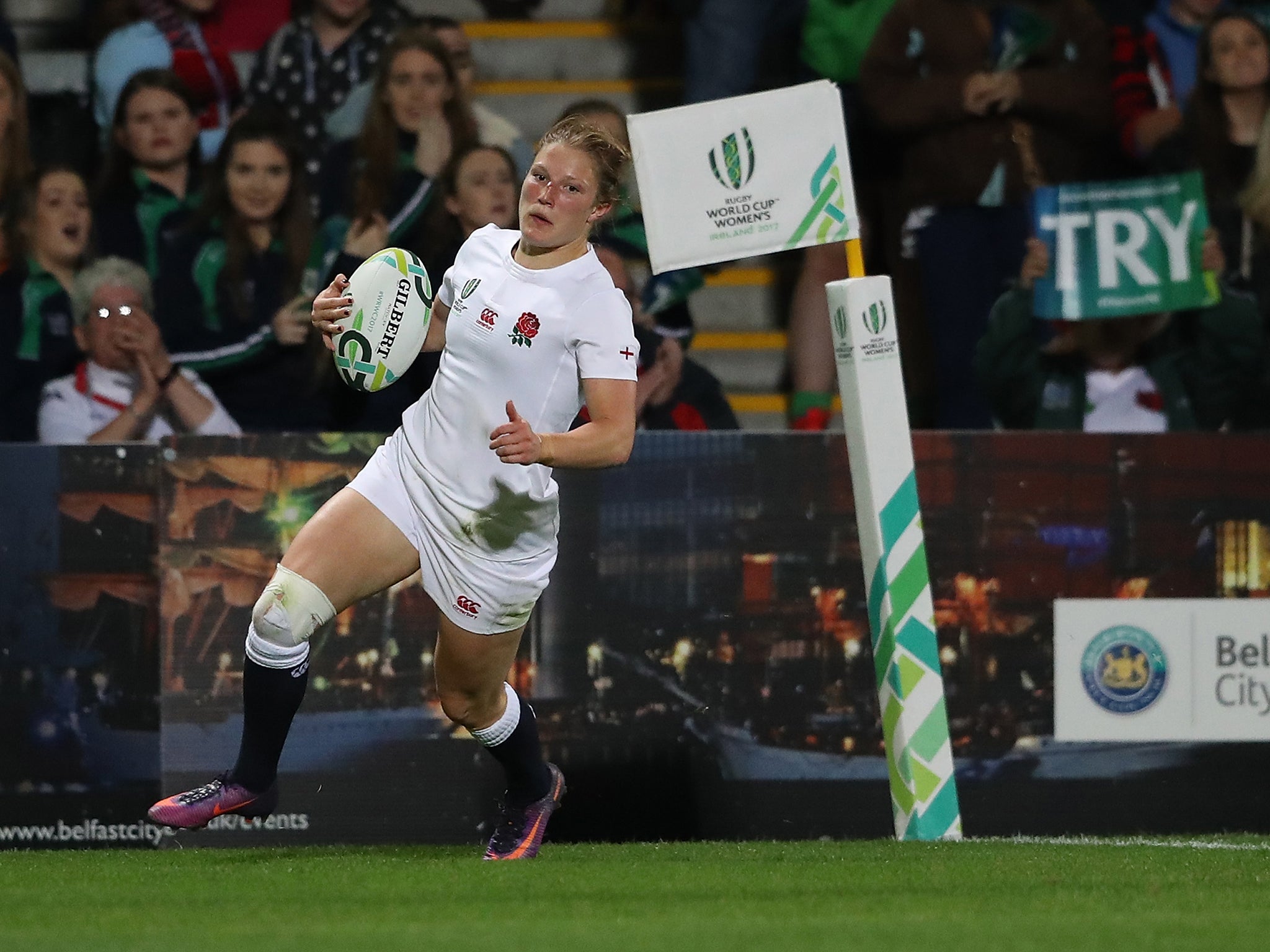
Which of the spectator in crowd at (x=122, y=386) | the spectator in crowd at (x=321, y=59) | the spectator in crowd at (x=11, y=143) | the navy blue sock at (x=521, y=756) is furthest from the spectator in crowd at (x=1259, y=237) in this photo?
the spectator in crowd at (x=11, y=143)

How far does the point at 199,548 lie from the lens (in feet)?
21.7

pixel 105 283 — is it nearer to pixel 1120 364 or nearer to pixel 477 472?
pixel 477 472

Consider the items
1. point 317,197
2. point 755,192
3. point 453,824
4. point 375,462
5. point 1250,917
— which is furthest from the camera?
point 317,197

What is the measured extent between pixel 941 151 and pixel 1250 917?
4517 millimetres

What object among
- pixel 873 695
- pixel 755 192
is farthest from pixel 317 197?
pixel 873 695

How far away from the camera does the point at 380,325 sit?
17.3 feet

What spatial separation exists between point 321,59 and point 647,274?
1.66m

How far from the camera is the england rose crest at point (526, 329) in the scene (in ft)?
17.2

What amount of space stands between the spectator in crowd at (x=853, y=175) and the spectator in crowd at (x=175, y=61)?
2524 mm

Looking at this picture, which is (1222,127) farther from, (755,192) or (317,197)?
(317,197)

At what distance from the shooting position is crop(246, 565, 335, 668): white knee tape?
517cm

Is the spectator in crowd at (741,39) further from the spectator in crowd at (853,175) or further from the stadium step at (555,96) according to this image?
the stadium step at (555,96)

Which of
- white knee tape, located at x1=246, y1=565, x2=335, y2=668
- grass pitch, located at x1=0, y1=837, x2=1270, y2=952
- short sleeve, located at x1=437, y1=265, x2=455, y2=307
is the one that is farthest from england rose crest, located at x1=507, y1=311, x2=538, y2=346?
grass pitch, located at x1=0, y1=837, x2=1270, y2=952

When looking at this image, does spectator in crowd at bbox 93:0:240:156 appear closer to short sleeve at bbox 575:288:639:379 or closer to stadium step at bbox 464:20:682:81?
stadium step at bbox 464:20:682:81
